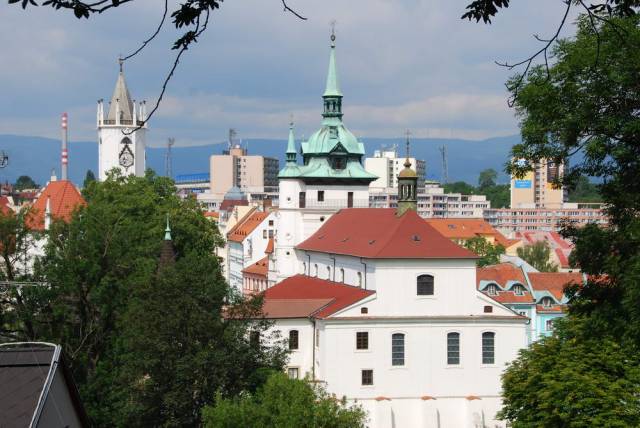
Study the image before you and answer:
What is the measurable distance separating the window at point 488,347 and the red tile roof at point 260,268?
3379cm

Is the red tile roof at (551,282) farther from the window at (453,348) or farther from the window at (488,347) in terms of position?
the window at (453,348)

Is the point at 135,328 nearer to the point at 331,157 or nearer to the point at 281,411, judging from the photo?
the point at 281,411

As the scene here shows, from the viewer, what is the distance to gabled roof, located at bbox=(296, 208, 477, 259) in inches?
2164

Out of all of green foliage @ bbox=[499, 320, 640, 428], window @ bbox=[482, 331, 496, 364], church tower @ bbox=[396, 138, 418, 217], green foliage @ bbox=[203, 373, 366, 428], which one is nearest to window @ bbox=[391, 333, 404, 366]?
window @ bbox=[482, 331, 496, 364]

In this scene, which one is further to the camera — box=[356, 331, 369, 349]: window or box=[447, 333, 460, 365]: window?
box=[447, 333, 460, 365]: window

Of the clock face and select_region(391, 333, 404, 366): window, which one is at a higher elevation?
the clock face

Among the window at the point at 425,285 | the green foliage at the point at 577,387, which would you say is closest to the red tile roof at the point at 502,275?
the window at the point at 425,285

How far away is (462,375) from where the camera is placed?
53.8 meters

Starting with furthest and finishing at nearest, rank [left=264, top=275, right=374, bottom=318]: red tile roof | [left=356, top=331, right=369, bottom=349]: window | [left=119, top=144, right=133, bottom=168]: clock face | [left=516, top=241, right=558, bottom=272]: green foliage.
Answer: [left=119, top=144, right=133, bottom=168]: clock face, [left=516, top=241, right=558, bottom=272]: green foliage, [left=264, top=275, right=374, bottom=318]: red tile roof, [left=356, top=331, right=369, bottom=349]: window

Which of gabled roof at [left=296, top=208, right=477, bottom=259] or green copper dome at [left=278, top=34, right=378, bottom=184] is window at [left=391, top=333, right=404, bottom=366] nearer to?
gabled roof at [left=296, top=208, right=477, bottom=259]

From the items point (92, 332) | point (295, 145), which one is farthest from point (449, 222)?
point (92, 332)

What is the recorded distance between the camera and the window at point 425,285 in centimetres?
5472

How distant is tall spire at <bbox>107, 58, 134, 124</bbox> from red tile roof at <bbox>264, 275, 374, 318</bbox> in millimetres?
58073

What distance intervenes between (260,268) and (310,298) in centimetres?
3408
